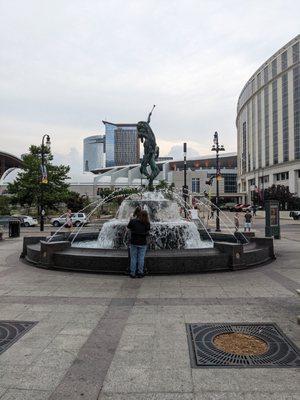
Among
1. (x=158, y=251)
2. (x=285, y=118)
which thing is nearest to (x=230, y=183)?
(x=285, y=118)

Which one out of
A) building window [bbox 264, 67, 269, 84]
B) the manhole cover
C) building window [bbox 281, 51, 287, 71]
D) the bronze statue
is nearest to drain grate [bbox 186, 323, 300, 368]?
A: the manhole cover

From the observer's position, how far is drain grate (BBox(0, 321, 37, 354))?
523 cm

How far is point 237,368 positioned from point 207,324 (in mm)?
1582

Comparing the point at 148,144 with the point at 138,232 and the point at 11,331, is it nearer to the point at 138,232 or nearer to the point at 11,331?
the point at 138,232

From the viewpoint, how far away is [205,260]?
1038cm

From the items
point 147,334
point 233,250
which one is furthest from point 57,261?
point 147,334

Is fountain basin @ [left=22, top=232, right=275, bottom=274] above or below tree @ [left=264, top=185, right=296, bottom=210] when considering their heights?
below

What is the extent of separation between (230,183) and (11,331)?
14240 cm

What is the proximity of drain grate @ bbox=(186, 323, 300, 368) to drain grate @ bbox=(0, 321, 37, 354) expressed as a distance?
2.36 metres

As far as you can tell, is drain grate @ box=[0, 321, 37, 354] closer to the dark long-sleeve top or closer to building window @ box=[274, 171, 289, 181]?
the dark long-sleeve top

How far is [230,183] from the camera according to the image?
144m

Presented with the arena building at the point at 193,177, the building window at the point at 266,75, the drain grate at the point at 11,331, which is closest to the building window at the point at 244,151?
the arena building at the point at 193,177

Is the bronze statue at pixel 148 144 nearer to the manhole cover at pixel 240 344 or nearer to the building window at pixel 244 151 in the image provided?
the manhole cover at pixel 240 344

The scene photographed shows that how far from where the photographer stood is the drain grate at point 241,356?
14.9 feet
